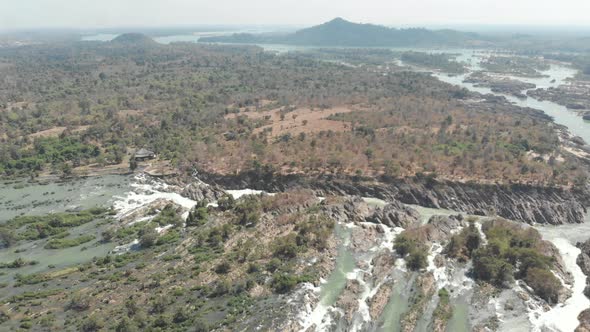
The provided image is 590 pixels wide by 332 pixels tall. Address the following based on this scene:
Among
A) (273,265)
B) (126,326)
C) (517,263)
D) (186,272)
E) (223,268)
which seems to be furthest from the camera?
(517,263)

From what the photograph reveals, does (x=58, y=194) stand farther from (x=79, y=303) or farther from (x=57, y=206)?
(x=79, y=303)

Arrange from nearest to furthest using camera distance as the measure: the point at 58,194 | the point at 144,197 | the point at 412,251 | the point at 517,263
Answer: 1. the point at 517,263
2. the point at 412,251
3. the point at 144,197
4. the point at 58,194

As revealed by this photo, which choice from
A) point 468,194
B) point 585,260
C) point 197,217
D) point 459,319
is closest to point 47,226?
point 197,217

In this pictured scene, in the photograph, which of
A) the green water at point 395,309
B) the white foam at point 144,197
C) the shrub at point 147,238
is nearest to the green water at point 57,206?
the white foam at point 144,197

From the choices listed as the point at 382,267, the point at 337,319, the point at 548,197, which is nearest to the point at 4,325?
the point at 337,319

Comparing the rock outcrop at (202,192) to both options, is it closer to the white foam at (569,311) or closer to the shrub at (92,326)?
the shrub at (92,326)

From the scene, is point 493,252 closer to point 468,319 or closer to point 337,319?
point 468,319

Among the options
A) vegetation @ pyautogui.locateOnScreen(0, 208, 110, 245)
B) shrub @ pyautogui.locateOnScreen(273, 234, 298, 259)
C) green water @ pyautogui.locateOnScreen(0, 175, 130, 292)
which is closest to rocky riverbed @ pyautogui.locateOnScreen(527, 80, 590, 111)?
shrub @ pyautogui.locateOnScreen(273, 234, 298, 259)

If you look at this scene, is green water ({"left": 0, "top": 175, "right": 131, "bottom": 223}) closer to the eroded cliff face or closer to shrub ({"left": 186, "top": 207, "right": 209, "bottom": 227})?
shrub ({"left": 186, "top": 207, "right": 209, "bottom": 227})
